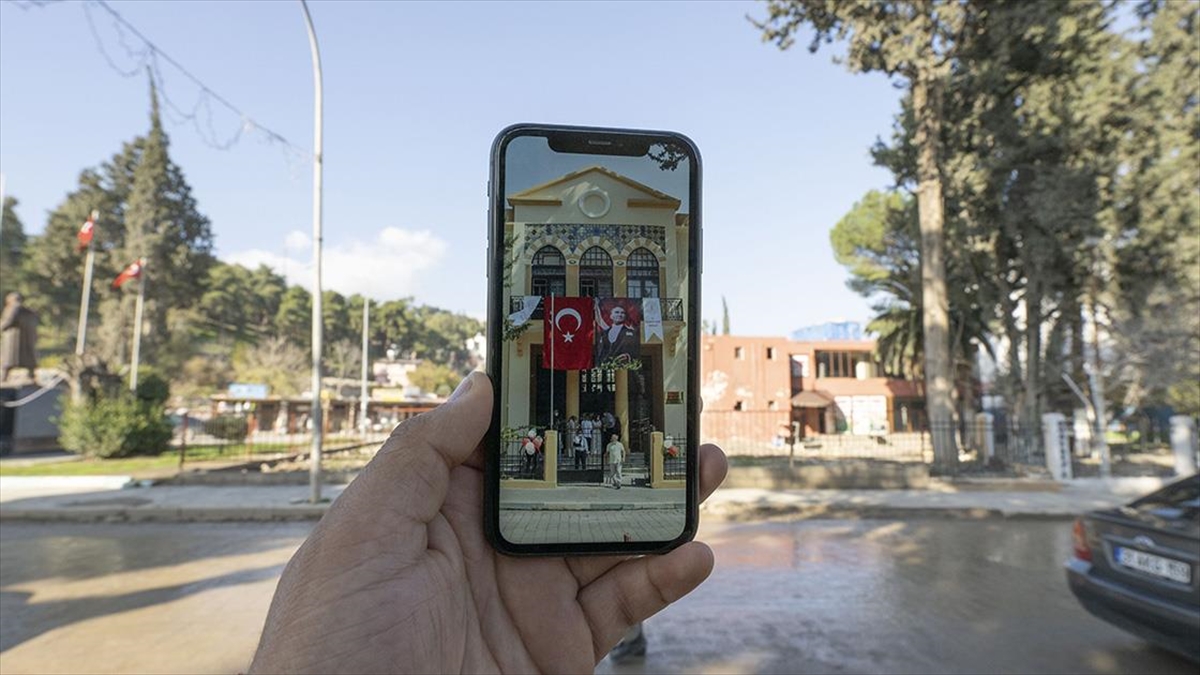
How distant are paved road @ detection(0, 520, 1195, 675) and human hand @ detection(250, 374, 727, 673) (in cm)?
335

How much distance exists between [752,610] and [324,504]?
8925 mm

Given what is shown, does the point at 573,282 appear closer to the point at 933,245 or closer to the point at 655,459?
the point at 655,459

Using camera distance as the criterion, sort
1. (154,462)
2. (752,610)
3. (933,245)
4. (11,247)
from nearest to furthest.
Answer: (752,610) → (933,245) → (154,462) → (11,247)

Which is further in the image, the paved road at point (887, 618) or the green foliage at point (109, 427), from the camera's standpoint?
the green foliage at point (109, 427)

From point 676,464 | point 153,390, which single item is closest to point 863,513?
point 676,464

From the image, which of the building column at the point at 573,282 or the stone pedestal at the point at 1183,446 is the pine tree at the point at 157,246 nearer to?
the building column at the point at 573,282

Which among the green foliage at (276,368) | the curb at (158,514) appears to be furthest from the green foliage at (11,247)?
the curb at (158,514)

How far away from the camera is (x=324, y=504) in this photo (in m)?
12.1

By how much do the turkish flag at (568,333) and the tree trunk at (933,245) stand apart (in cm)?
1899

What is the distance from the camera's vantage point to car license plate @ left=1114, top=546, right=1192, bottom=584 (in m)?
4.29

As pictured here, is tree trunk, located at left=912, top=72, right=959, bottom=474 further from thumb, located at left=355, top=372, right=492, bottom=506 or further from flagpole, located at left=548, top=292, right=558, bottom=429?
thumb, located at left=355, top=372, right=492, bottom=506

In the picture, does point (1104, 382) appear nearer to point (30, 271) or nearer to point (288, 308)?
point (288, 308)

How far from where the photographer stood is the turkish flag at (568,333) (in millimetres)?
1566

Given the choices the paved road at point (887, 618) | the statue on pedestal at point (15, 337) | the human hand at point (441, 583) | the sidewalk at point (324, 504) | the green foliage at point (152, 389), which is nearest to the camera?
the human hand at point (441, 583)
